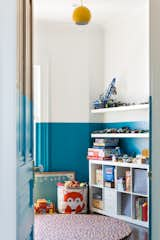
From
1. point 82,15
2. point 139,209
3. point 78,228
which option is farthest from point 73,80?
point 78,228

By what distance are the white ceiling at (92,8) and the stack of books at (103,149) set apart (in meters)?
1.66

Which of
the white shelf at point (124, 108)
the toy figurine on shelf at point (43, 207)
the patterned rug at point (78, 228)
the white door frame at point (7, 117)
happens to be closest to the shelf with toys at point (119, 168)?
the white shelf at point (124, 108)

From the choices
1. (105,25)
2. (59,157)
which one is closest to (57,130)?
(59,157)

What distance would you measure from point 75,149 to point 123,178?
3.14 feet

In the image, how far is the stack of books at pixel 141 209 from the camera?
4500 mm

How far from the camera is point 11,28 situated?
1.95ft

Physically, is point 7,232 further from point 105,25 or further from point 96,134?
point 105,25

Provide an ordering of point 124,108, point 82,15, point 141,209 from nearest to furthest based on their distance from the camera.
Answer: point 82,15 < point 141,209 < point 124,108

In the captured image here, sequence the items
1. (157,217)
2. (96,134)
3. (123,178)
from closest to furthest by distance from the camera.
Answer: (157,217) < (123,178) < (96,134)

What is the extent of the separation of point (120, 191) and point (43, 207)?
3.26 ft

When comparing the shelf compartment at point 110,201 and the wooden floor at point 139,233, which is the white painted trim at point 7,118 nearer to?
the wooden floor at point 139,233

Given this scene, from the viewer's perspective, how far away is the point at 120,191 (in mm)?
4918

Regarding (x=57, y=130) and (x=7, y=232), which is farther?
(x=57, y=130)

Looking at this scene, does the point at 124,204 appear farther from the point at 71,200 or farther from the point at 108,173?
the point at 71,200
